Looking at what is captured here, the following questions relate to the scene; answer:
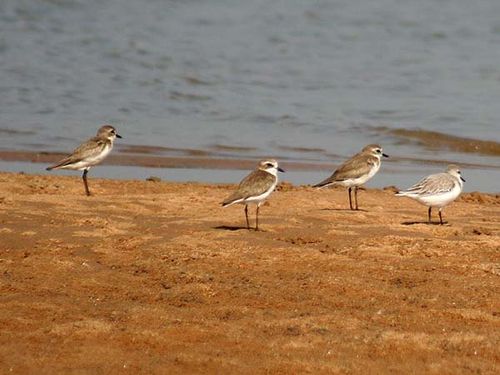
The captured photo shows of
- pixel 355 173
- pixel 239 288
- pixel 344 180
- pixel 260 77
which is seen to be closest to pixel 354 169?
pixel 355 173

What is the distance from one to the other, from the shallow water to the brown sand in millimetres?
5422

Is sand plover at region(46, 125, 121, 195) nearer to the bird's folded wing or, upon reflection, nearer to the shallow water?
the shallow water

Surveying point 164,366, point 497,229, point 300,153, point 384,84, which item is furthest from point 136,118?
point 164,366

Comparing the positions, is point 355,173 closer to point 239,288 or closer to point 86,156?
point 86,156

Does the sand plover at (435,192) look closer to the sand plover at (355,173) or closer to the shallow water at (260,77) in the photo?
the sand plover at (355,173)

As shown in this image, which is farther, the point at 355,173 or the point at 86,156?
the point at 86,156

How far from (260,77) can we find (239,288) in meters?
17.6

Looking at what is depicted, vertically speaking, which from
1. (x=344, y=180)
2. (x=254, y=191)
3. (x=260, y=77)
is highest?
(x=254, y=191)

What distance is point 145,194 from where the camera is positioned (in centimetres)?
1512

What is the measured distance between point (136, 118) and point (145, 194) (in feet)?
25.4

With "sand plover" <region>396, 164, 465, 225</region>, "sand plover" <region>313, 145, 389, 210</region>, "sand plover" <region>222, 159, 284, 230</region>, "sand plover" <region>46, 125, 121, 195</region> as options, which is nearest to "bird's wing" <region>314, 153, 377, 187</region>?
"sand plover" <region>313, 145, 389, 210</region>

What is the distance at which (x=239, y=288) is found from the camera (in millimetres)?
9914

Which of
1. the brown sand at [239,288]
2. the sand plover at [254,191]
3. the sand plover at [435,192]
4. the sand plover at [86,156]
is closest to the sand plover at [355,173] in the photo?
the brown sand at [239,288]

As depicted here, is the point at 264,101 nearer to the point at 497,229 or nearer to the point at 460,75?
the point at 460,75
